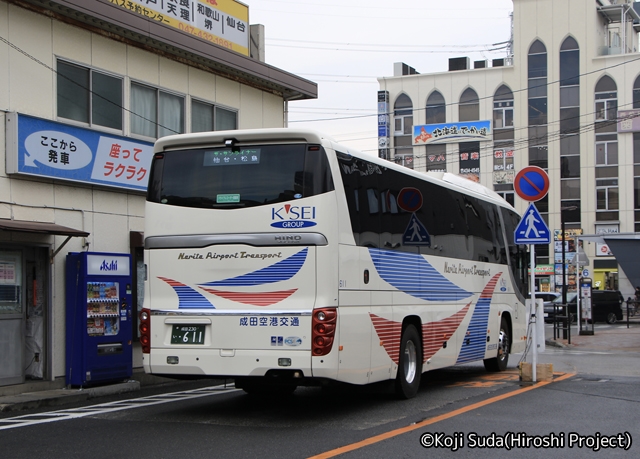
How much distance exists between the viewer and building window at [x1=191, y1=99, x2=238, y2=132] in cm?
1783

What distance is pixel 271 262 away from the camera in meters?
9.69

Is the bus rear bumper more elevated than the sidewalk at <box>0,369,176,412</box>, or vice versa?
the bus rear bumper

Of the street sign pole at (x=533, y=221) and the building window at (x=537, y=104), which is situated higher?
the building window at (x=537, y=104)

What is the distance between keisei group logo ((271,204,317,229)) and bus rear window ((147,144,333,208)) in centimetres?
13

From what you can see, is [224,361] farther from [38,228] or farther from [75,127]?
[75,127]

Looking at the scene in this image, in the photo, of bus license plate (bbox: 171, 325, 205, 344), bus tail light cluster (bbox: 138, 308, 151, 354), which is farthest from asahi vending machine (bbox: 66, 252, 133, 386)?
bus license plate (bbox: 171, 325, 205, 344)

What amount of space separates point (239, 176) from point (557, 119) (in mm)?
52432

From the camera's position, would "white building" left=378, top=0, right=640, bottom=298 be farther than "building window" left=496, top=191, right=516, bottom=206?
No

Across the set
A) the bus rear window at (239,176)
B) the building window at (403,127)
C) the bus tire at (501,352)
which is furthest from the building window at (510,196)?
the bus rear window at (239,176)

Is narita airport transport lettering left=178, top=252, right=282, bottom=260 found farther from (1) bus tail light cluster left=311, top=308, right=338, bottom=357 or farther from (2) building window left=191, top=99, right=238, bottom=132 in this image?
(2) building window left=191, top=99, right=238, bottom=132

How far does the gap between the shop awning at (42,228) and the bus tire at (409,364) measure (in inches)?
219

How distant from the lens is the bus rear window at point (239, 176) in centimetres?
970

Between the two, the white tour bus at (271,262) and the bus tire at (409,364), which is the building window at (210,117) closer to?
the white tour bus at (271,262)

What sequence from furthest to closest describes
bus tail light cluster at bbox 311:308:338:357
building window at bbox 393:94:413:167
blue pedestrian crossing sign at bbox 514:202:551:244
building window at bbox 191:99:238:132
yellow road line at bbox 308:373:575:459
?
building window at bbox 393:94:413:167
building window at bbox 191:99:238:132
blue pedestrian crossing sign at bbox 514:202:551:244
bus tail light cluster at bbox 311:308:338:357
yellow road line at bbox 308:373:575:459
